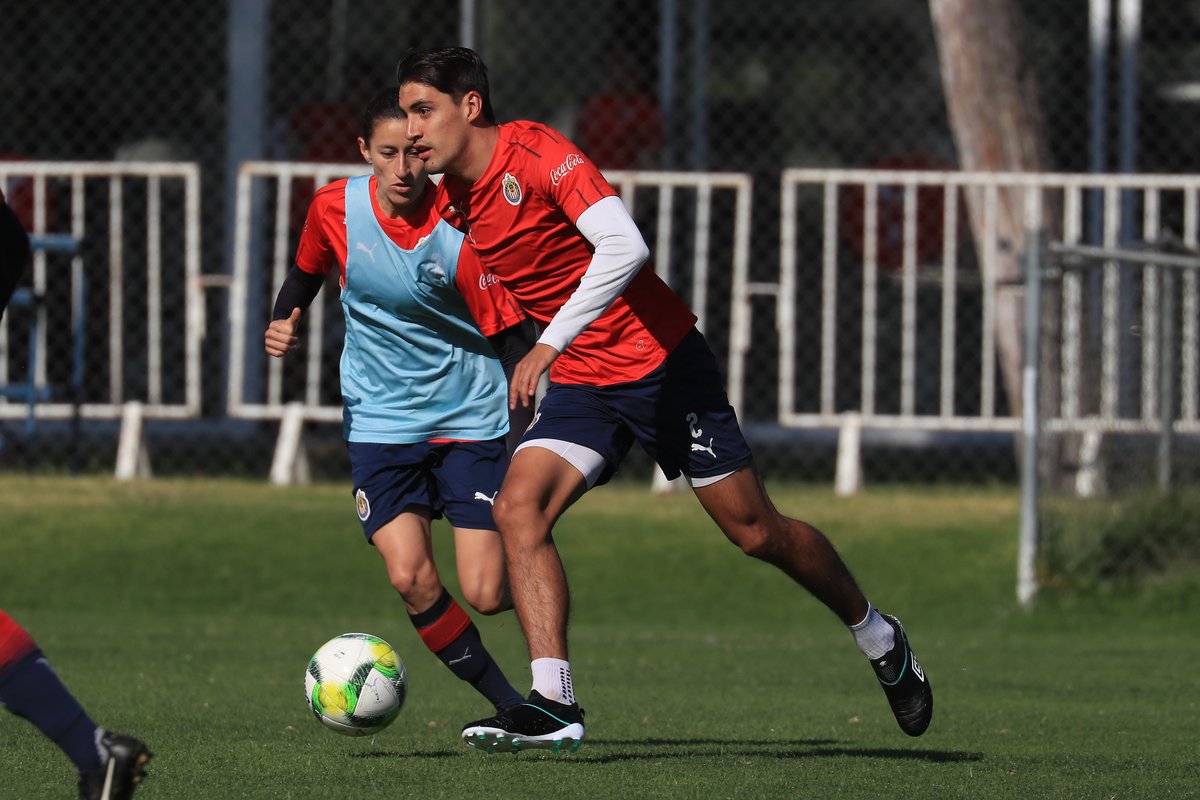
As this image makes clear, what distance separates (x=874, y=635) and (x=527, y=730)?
1373 millimetres

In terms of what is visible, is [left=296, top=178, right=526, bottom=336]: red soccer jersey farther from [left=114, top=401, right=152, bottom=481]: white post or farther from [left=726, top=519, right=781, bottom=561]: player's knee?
[left=114, top=401, right=152, bottom=481]: white post

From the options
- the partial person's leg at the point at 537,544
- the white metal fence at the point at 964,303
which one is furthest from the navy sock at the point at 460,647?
the white metal fence at the point at 964,303

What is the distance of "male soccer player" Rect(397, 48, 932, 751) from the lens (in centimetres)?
562

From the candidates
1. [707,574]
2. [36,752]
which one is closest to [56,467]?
[707,574]

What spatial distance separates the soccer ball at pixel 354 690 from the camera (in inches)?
229

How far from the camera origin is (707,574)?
1115 centimetres

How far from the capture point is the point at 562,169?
574 cm

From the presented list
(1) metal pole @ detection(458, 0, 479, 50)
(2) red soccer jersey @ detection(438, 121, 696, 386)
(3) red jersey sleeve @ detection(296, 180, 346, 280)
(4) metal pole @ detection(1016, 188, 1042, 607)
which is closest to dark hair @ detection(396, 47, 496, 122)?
(2) red soccer jersey @ detection(438, 121, 696, 386)

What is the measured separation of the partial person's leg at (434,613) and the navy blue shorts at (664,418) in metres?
0.65

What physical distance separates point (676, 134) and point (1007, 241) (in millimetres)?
3299

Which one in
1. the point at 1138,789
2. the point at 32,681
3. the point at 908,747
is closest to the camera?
the point at 32,681

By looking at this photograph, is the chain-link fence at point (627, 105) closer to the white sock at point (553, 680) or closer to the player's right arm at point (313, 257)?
the player's right arm at point (313, 257)

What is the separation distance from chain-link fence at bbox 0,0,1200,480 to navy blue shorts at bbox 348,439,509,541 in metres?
6.65

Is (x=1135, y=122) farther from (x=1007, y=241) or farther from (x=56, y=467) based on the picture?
(x=56, y=467)
